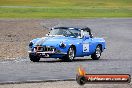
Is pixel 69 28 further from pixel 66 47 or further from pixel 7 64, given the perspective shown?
pixel 7 64

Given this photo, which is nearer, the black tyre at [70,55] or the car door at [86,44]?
the black tyre at [70,55]

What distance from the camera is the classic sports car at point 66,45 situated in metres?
23.8

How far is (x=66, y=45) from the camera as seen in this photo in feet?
78.7

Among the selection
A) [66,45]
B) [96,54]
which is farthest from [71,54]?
[96,54]

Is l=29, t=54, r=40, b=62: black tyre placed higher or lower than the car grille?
lower

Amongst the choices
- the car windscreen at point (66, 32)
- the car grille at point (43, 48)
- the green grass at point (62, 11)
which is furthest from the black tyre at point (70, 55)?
the green grass at point (62, 11)

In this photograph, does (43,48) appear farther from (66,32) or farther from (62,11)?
(62,11)

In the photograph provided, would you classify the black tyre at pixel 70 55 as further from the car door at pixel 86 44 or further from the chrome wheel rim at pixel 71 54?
the car door at pixel 86 44

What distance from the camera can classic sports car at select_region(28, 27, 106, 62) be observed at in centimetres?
2380

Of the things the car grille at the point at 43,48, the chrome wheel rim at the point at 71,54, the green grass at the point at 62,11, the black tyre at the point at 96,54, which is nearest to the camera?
the car grille at the point at 43,48

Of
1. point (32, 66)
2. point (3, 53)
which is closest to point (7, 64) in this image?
point (32, 66)

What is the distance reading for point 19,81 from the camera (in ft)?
53.8

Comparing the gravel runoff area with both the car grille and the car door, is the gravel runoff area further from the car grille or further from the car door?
the car door

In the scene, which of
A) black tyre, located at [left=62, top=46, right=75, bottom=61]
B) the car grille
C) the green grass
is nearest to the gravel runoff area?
the car grille
